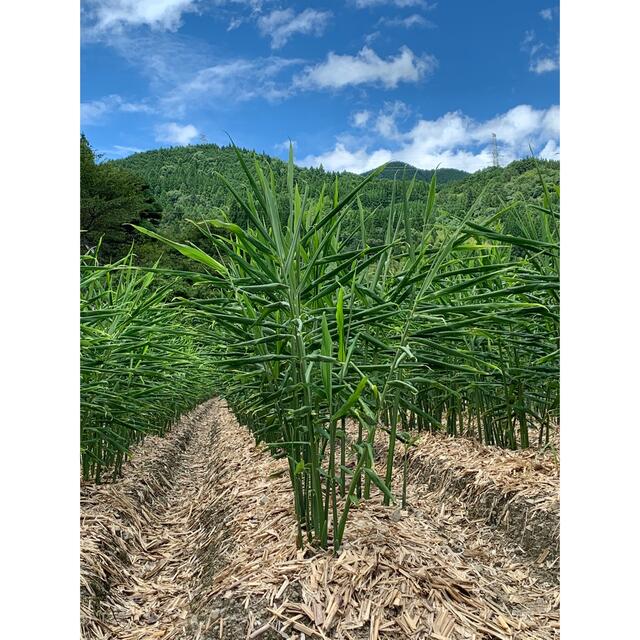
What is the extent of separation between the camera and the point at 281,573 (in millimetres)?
1208

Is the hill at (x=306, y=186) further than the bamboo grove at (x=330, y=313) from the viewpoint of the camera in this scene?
Yes

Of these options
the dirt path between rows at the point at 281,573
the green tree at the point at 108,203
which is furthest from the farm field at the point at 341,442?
the green tree at the point at 108,203

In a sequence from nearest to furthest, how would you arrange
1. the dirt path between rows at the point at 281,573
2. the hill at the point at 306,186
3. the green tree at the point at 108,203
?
the dirt path between rows at the point at 281,573
the hill at the point at 306,186
the green tree at the point at 108,203

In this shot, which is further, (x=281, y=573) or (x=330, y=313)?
(x=330, y=313)

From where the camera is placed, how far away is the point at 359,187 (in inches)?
40.5

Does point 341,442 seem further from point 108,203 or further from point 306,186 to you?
point 108,203

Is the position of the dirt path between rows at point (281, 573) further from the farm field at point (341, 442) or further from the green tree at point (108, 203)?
the green tree at point (108, 203)

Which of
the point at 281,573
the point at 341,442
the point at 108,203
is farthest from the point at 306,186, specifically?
the point at 108,203

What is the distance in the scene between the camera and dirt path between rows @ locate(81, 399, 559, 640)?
112 cm

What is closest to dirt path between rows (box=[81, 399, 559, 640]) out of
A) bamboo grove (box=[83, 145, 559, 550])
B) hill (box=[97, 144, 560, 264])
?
bamboo grove (box=[83, 145, 559, 550])

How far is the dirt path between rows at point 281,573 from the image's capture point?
1.12 metres

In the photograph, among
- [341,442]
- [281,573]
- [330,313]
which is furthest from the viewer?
[341,442]
